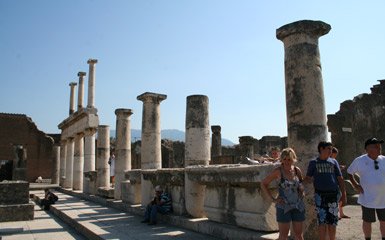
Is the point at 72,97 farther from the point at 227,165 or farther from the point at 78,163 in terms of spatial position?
the point at 227,165

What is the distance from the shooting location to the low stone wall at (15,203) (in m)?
10.7

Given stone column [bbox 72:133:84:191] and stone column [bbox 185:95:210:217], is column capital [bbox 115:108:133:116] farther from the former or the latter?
stone column [bbox 72:133:84:191]

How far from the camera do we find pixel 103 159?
1600 centimetres

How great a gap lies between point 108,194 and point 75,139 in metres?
8.81

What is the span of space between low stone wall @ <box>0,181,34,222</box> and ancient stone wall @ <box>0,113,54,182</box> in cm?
2572

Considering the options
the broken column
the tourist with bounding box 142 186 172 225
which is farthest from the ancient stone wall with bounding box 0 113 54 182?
the tourist with bounding box 142 186 172 225

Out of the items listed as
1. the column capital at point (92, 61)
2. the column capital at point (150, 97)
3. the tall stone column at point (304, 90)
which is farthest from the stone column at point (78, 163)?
the tall stone column at point (304, 90)

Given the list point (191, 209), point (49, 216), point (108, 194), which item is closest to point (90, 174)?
point (108, 194)

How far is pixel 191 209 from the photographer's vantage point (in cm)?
779

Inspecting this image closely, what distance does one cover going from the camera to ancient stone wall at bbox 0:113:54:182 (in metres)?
34.4

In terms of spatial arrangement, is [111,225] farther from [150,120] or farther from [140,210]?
[150,120]

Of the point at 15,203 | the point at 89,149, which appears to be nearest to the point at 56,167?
the point at 89,149

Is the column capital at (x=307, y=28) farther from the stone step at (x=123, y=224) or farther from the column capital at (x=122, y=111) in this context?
the column capital at (x=122, y=111)

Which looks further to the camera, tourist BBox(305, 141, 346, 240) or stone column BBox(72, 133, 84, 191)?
stone column BBox(72, 133, 84, 191)
